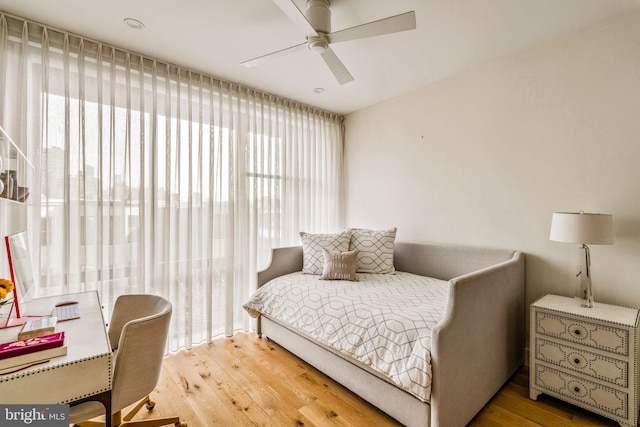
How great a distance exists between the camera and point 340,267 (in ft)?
9.11

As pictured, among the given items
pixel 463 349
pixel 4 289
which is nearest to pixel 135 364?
pixel 4 289

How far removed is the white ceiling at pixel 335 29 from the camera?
1.86 m

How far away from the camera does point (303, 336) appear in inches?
94.5

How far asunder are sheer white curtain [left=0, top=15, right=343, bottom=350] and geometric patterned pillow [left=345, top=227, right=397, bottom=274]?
872mm

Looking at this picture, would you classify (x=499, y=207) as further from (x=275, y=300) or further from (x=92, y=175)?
(x=92, y=175)

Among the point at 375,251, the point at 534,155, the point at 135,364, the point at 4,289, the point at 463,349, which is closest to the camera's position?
the point at 4,289

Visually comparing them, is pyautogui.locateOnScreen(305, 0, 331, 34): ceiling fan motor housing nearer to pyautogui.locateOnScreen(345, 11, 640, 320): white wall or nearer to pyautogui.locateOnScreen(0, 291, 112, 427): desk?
pyautogui.locateOnScreen(345, 11, 640, 320): white wall

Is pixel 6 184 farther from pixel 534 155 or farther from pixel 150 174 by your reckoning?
pixel 534 155

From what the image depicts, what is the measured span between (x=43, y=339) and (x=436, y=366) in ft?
5.47

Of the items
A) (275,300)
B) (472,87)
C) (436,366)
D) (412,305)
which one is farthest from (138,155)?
(472,87)

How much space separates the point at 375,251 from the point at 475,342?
4.50 ft

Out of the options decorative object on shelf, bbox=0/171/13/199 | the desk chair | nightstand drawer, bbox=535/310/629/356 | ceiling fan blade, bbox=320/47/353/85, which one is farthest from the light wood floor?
ceiling fan blade, bbox=320/47/353/85

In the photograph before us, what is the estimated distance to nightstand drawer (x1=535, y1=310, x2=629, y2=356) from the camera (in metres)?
1.70

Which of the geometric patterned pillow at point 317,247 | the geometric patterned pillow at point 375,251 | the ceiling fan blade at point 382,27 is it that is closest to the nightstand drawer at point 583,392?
the geometric patterned pillow at point 375,251
